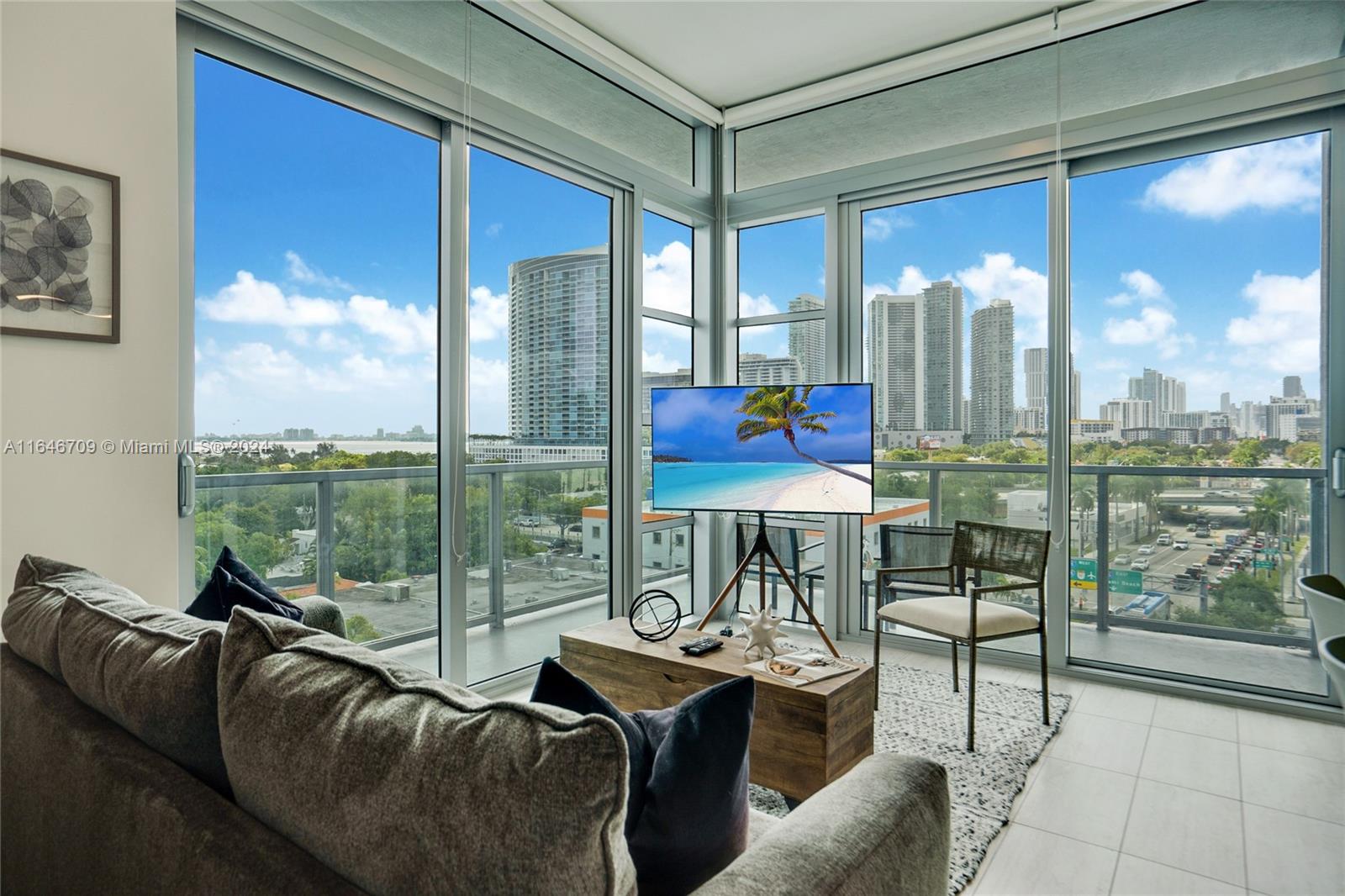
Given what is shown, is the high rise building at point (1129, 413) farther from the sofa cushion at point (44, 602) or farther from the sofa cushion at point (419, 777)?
the sofa cushion at point (44, 602)

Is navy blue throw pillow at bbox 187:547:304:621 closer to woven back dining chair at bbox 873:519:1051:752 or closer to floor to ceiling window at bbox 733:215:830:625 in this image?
woven back dining chair at bbox 873:519:1051:752

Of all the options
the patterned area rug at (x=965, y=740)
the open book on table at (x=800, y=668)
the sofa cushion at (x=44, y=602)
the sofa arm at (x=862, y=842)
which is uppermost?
the sofa cushion at (x=44, y=602)

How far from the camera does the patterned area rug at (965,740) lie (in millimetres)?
2217

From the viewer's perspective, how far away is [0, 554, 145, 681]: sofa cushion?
1.23 meters

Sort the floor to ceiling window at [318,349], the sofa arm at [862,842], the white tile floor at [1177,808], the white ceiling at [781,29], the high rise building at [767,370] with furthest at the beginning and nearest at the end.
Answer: the high rise building at [767,370] → the white ceiling at [781,29] → the floor to ceiling window at [318,349] → the white tile floor at [1177,808] → the sofa arm at [862,842]

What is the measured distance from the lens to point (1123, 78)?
3.50 meters

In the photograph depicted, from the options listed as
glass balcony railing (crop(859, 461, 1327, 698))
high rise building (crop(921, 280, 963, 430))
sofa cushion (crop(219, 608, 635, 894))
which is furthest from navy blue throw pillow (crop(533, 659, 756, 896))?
high rise building (crop(921, 280, 963, 430))

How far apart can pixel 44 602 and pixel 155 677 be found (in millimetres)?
565

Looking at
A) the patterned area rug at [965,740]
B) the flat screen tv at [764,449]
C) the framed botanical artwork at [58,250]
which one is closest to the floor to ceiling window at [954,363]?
the patterned area rug at [965,740]

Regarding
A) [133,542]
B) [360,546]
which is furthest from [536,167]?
[133,542]

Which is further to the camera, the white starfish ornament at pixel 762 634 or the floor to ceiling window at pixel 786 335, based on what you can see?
the floor to ceiling window at pixel 786 335

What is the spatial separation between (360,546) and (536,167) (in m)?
1.97

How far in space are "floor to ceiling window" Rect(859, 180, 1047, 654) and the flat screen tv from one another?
897 mm

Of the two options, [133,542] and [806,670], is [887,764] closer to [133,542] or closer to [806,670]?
[806,670]
